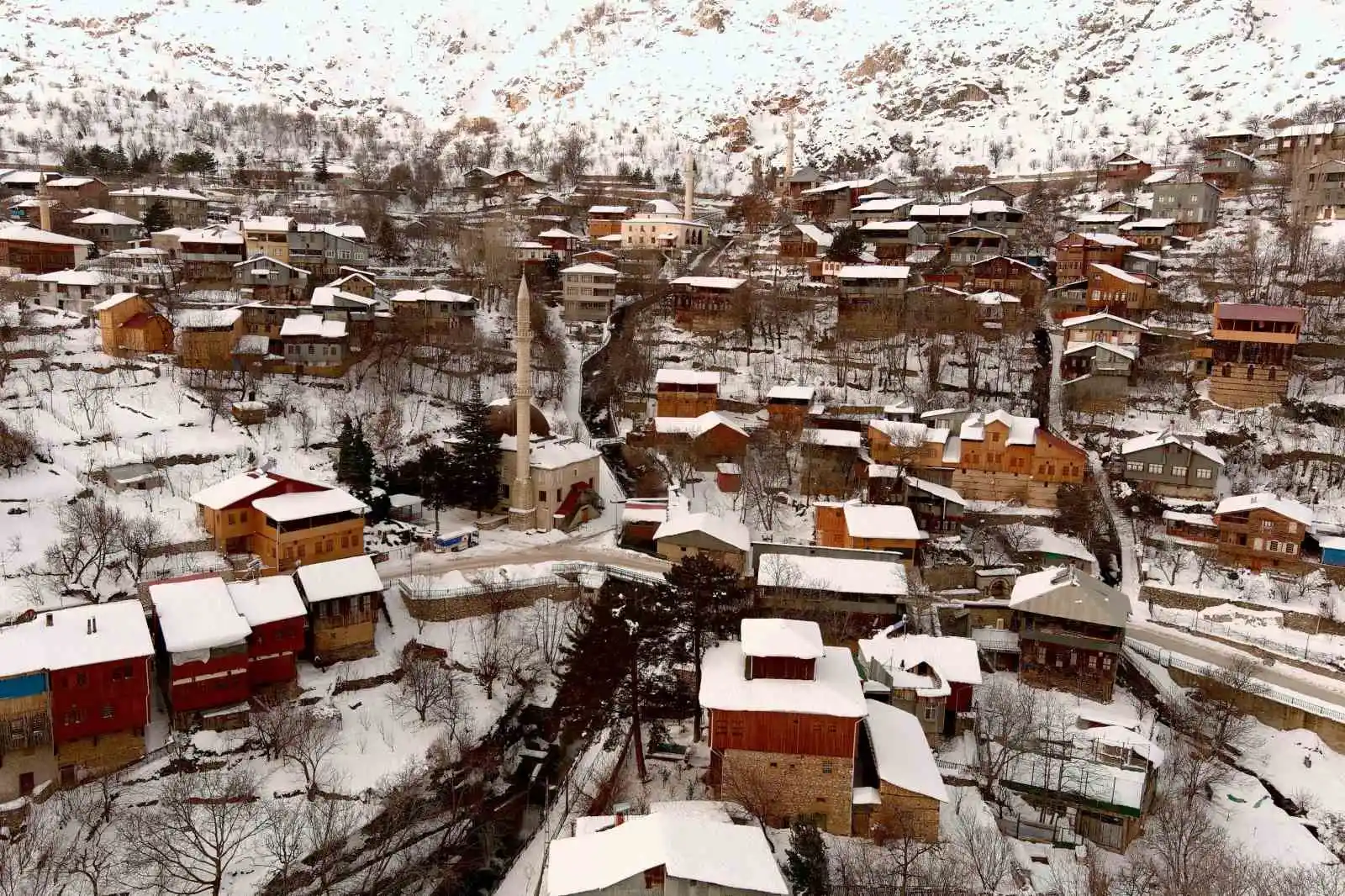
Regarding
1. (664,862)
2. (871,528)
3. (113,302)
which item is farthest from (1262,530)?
(113,302)

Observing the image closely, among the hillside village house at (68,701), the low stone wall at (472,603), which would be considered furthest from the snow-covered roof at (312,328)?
the hillside village house at (68,701)

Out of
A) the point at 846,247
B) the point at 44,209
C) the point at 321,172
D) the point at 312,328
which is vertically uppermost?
the point at 321,172

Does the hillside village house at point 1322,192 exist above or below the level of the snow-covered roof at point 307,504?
above

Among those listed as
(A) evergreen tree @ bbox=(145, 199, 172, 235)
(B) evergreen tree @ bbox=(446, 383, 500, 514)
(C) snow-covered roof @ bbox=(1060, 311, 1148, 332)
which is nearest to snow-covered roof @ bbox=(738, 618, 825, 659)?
(B) evergreen tree @ bbox=(446, 383, 500, 514)

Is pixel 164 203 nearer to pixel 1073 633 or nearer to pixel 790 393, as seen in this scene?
pixel 790 393

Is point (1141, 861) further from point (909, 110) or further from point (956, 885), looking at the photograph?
point (909, 110)

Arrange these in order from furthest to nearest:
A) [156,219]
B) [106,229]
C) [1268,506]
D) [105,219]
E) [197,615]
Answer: [156,219] → [106,229] → [105,219] → [1268,506] → [197,615]

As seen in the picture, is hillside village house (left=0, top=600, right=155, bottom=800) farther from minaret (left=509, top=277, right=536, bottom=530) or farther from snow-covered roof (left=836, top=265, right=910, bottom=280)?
snow-covered roof (left=836, top=265, right=910, bottom=280)

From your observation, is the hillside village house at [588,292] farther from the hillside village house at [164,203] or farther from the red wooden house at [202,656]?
the red wooden house at [202,656]
